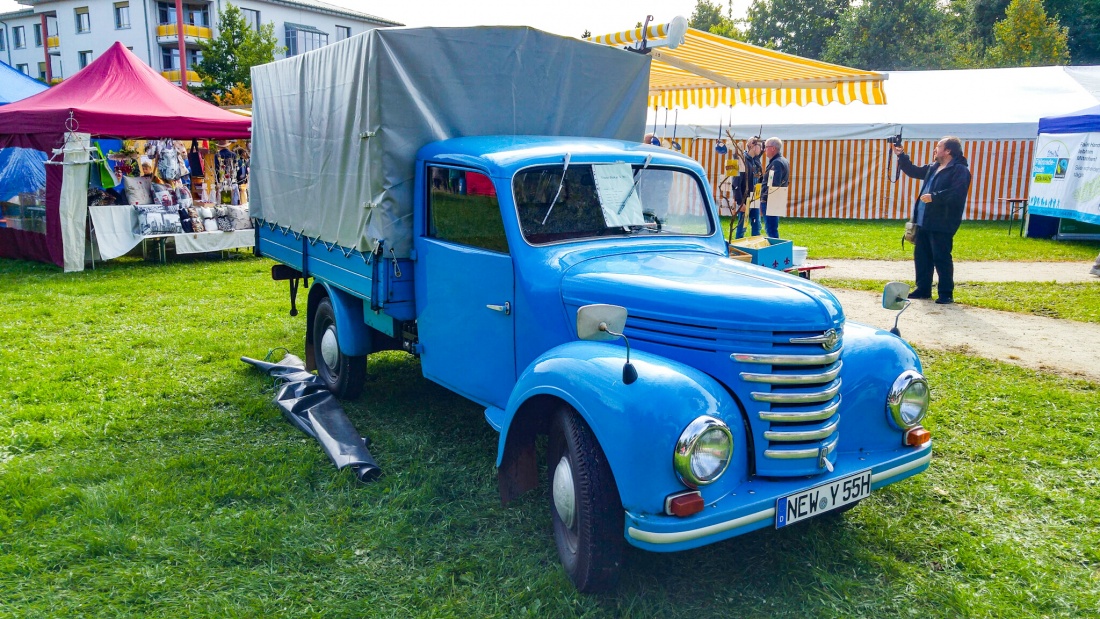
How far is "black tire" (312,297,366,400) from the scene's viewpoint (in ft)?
19.2

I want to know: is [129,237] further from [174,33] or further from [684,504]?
[174,33]

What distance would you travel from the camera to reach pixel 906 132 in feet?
59.5

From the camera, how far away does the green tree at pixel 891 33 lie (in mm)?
46188

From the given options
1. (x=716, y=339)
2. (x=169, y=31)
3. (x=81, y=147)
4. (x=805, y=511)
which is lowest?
(x=805, y=511)

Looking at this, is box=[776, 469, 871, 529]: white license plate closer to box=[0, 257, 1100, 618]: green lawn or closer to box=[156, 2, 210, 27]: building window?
box=[0, 257, 1100, 618]: green lawn

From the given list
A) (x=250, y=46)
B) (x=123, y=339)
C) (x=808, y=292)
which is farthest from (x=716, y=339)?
(x=250, y=46)

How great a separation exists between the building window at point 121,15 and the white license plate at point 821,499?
59.4 metres

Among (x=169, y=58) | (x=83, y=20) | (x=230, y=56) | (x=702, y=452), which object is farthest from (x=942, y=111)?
(x=83, y=20)

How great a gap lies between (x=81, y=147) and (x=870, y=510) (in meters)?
12.3

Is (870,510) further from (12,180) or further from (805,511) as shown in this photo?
(12,180)

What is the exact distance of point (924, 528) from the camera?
3998 millimetres

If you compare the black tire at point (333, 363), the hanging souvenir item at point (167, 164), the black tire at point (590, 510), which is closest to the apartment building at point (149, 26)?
the hanging souvenir item at point (167, 164)

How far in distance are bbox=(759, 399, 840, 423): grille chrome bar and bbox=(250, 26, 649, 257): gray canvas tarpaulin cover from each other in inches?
105

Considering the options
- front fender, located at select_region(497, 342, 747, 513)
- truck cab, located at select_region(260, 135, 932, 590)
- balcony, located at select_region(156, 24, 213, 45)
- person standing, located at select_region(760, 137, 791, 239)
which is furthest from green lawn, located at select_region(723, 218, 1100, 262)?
balcony, located at select_region(156, 24, 213, 45)
